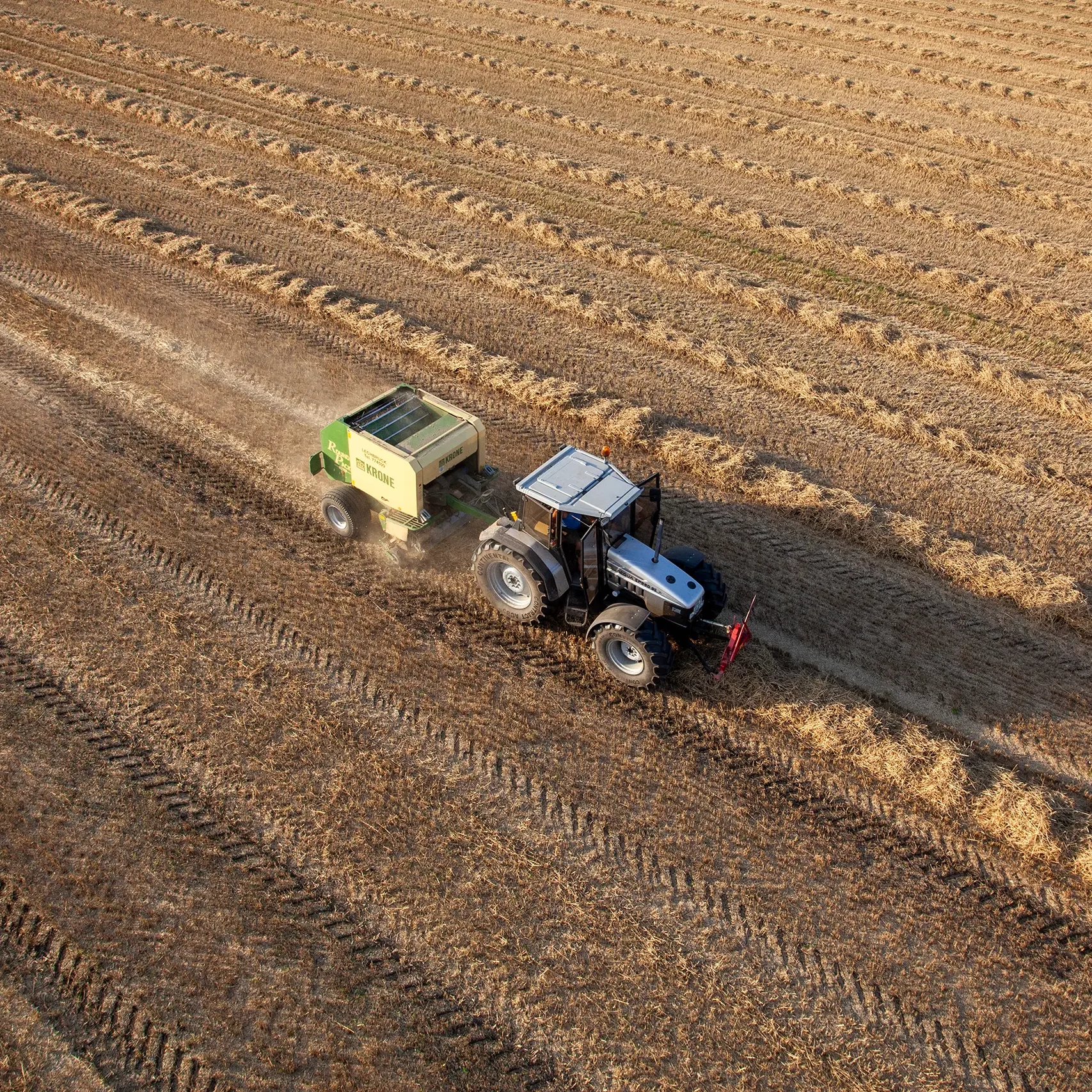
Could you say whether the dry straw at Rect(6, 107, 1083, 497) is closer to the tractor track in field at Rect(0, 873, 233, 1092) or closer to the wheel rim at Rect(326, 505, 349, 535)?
the wheel rim at Rect(326, 505, 349, 535)

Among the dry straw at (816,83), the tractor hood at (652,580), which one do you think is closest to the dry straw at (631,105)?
the dry straw at (816,83)

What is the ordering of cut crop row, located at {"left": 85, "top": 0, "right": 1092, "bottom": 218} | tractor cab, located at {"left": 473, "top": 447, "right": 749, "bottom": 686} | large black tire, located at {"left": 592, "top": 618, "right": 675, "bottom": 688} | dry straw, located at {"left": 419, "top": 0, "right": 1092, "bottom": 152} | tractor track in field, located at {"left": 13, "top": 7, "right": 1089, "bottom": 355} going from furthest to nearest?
dry straw, located at {"left": 419, "top": 0, "right": 1092, "bottom": 152}
cut crop row, located at {"left": 85, "top": 0, "right": 1092, "bottom": 218}
tractor track in field, located at {"left": 13, "top": 7, "right": 1089, "bottom": 355}
tractor cab, located at {"left": 473, "top": 447, "right": 749, "bottom": 686}
large black tire, located at {"left": 592, "top": 618, "right": 675, "bottom": 688}

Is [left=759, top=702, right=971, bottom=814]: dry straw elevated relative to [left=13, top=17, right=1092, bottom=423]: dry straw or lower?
lower

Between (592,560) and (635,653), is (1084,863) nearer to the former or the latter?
(635,653)

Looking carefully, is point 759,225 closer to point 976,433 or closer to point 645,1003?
point 976,433

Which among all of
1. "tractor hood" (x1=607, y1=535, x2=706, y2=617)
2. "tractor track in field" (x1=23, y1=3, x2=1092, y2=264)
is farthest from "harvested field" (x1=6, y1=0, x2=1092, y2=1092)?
"tractor hood" (x1=607, y1=535, x2=706, y2=617)

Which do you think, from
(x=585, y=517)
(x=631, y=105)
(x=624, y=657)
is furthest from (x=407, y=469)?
(x=631, y=105)
